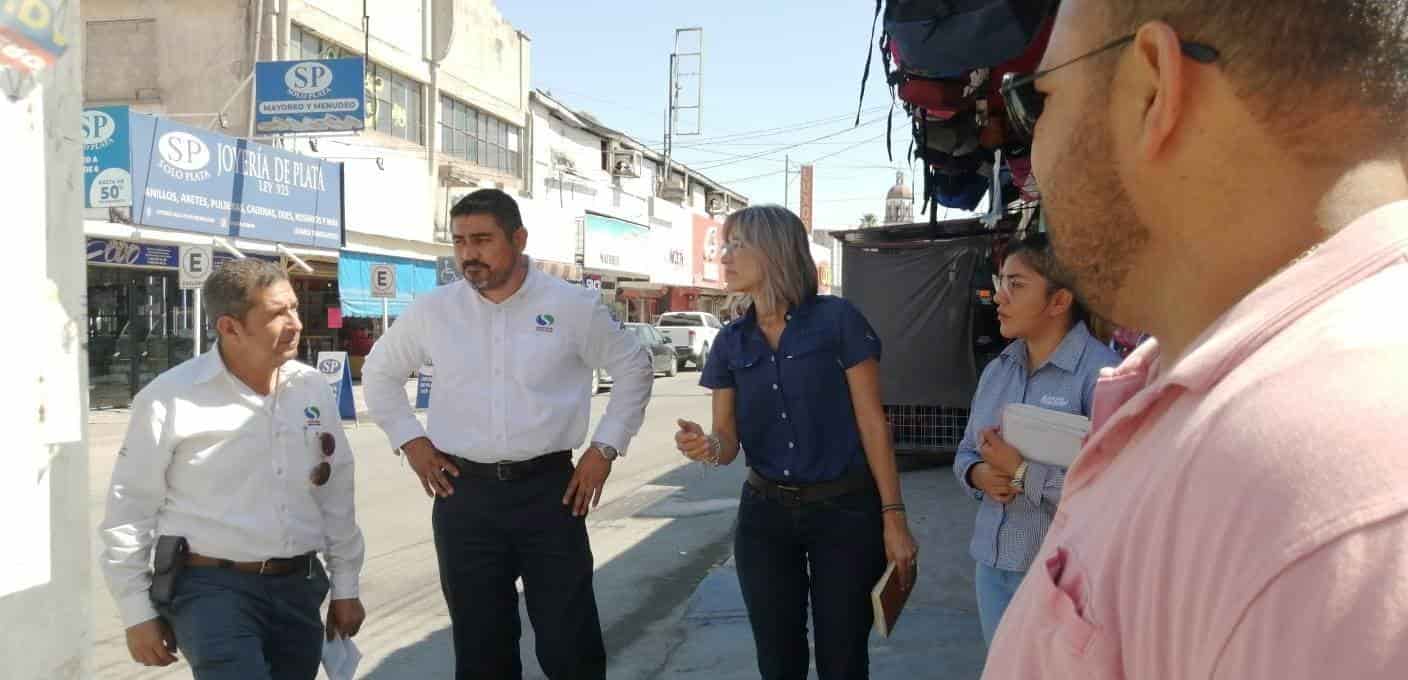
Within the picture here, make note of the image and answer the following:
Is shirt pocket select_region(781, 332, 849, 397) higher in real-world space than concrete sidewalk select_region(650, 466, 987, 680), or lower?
higher

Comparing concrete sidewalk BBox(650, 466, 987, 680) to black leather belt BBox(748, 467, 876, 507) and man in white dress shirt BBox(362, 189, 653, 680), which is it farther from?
black leather belt BBox(748, 467, 876, 507)

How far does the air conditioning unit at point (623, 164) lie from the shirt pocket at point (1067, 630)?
32412 mm

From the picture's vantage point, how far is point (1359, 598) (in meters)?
0.54

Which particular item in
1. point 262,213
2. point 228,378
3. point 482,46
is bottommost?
point 228,378

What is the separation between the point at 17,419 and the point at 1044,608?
6.01 feet

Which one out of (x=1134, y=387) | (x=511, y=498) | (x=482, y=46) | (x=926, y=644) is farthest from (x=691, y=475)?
(x=482, y=46)

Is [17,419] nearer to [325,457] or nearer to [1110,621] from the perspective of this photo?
[325,457]

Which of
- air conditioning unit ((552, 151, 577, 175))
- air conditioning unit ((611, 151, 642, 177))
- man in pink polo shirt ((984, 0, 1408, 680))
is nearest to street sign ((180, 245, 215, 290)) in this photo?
man in pink polo shirt ((984, 0, 1408, 680))

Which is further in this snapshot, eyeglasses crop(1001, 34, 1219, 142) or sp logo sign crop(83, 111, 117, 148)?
sp logo sign crop(83, 111, 117, 148)

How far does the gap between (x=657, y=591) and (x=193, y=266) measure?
402 inches

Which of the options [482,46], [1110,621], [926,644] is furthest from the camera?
[482,46]

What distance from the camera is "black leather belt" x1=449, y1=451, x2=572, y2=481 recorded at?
349cm

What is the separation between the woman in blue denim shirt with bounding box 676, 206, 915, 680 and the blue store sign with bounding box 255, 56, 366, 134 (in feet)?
46.3

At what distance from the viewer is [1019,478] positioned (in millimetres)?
2848
